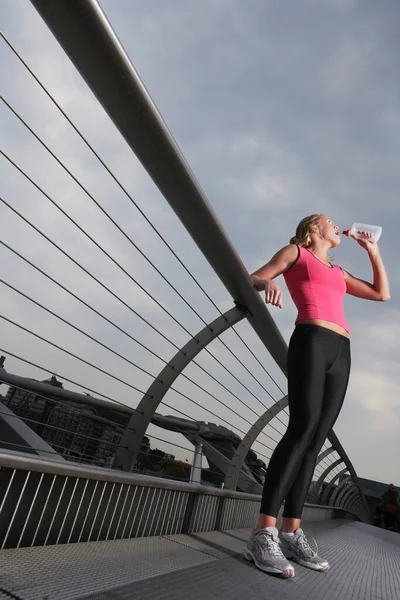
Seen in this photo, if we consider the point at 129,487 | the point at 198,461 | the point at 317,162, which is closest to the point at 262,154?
the point at 317,162

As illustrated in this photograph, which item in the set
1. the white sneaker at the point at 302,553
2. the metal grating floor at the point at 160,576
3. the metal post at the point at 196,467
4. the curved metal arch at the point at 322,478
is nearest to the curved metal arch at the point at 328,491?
the curved metal arch at the point at 322,478

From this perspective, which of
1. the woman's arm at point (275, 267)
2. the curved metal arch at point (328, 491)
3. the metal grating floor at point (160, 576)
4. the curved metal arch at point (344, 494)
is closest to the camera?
the metal grating floor at point (160, 576)

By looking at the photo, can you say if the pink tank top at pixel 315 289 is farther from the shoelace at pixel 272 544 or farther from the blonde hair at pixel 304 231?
the shoelace at pixel 272 544

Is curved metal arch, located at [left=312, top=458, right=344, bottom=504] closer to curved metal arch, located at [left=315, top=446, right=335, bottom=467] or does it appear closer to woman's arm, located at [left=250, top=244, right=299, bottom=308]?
curved metal arch, located at [left=315, top=446, right=335, bottom=467]

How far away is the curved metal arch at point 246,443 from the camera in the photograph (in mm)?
2463

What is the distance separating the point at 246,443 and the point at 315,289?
1.24 metres

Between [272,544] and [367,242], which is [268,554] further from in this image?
[367,242]

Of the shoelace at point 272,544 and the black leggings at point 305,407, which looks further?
the black leggings at point 305,407

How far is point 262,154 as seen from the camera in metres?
5.49

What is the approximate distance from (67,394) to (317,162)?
11.4m

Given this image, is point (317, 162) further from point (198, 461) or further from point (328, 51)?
point (198, 461)

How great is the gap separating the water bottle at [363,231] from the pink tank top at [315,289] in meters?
0.24

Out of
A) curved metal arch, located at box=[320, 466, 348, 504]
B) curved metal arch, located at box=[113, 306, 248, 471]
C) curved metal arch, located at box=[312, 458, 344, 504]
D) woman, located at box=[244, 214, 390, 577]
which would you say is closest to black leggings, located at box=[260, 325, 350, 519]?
woman, located at box=[244, 214, 390, 577]

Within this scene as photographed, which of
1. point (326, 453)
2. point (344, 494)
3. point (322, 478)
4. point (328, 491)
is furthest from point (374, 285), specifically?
point (344, 494)
